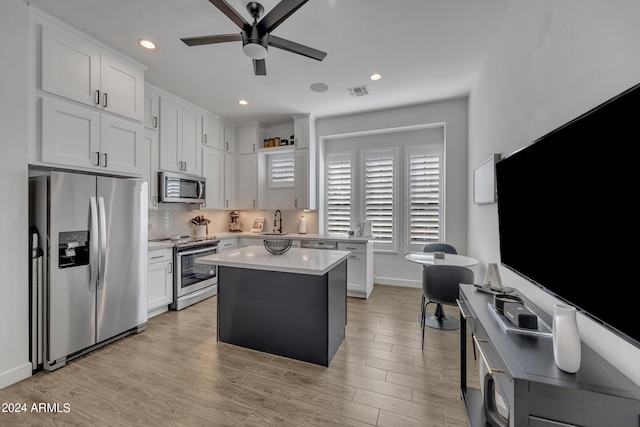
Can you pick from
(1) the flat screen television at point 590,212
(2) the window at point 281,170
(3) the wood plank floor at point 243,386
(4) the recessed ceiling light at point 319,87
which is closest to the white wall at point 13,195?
(3) the wood plank floor at point 243,386

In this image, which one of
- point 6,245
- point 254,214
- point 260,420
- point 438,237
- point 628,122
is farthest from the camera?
point 254,214

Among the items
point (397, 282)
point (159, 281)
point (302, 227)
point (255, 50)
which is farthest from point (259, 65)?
point (397, 282)

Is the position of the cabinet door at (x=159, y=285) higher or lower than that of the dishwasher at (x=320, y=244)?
lower

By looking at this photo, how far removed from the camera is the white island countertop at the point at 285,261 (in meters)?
2.11

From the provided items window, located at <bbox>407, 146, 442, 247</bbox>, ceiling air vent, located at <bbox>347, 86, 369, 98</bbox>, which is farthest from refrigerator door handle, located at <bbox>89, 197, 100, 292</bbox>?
window, located at <bbox>407, 146, 442, 247</bbox>

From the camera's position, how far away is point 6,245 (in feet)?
6.64

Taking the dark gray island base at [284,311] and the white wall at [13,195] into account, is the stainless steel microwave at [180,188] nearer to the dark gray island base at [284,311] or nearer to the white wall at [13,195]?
the white wall at [13,195]

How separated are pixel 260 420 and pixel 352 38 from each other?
328 centimetres

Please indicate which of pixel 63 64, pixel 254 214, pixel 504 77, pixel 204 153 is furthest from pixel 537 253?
pixel 254 214

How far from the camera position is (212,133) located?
4609 mm

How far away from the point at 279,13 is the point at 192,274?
3377 mm

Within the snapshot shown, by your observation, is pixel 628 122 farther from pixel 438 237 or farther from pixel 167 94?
pixel 167 94

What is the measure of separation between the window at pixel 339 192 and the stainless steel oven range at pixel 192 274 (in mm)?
2118

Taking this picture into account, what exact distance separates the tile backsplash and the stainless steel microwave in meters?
0.34
